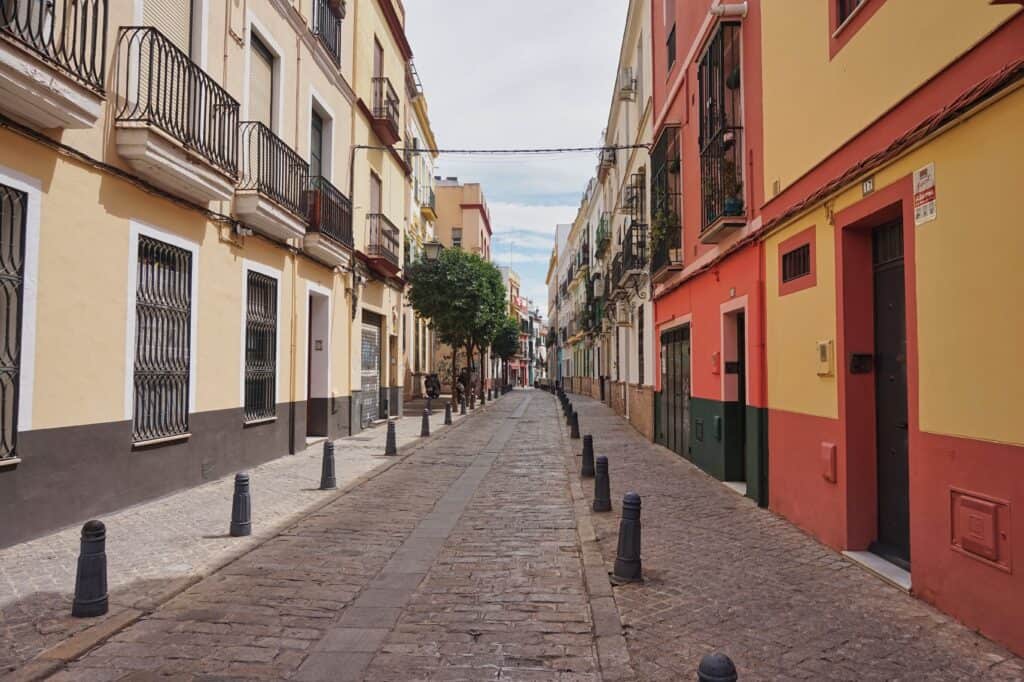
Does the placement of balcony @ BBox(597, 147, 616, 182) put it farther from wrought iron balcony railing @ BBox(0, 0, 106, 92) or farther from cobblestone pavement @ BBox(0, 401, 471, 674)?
wrought iron balcony railing @ BBox(0, 0, 106, 92)

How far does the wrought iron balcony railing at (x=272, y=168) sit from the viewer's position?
1071 cm

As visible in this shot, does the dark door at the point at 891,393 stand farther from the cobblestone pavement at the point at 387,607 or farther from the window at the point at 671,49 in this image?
the window at the point at 671,49

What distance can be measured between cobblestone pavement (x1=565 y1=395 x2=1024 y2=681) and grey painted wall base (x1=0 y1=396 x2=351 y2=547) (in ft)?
16.9

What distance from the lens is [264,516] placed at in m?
7.83

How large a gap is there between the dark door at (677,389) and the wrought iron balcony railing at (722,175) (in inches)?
119

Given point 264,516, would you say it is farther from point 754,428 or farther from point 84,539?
point 754,428

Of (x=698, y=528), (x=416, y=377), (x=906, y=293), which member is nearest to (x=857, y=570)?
(x=698, y=528)

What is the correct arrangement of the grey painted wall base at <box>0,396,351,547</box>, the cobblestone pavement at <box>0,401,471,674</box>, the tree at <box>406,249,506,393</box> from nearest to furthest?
the cobblestone pavement at <box>0,401,471,674</box> < the grey painted wall base at <box>0,396,351,547</box> < the tree at <box>406,249,506,393</box>

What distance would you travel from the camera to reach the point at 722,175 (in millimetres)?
9531

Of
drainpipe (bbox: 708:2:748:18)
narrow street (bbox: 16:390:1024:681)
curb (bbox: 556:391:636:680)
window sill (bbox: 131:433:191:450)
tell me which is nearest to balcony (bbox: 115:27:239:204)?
window sill (bbox: 131:433:191:450)

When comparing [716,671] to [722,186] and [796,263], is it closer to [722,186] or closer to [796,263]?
[796,263]

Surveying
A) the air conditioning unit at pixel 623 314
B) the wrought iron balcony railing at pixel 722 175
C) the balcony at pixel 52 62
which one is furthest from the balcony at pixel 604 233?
the balcony at pixel 52 62

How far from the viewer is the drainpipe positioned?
9.01 metres

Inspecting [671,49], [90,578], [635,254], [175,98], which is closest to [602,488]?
[90,578]
